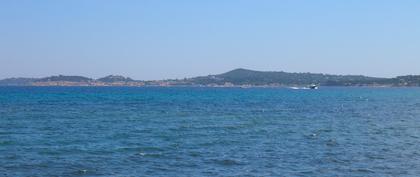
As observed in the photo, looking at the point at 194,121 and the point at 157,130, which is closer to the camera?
the point at 157,130

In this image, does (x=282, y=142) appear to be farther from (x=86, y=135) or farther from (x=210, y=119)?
(x=210, y=119)

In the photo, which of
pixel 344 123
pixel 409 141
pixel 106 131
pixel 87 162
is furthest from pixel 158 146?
pixel 344 123

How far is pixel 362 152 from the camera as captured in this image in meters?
32.5

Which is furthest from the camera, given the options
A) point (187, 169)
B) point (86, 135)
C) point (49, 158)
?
point (86, 135)

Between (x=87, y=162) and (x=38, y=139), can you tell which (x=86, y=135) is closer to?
(x=38, y=139)

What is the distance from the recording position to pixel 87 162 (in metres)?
27.6

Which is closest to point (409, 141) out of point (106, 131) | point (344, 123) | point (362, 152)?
point (362, 152)

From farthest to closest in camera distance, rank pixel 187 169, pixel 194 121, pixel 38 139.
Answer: pixel 194 121
pixel 38 139
pixel 187 169

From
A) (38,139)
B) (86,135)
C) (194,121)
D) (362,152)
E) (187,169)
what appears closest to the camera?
(187,169)

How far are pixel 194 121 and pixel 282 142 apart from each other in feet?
57.3

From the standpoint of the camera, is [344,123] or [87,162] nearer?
[87,162]

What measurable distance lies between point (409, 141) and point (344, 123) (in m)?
15.5

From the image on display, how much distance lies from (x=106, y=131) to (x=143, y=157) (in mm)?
13879

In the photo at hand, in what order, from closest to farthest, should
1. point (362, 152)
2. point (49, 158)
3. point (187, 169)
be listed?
point (187, 169) → point (49, 158) → point (362, 152)
